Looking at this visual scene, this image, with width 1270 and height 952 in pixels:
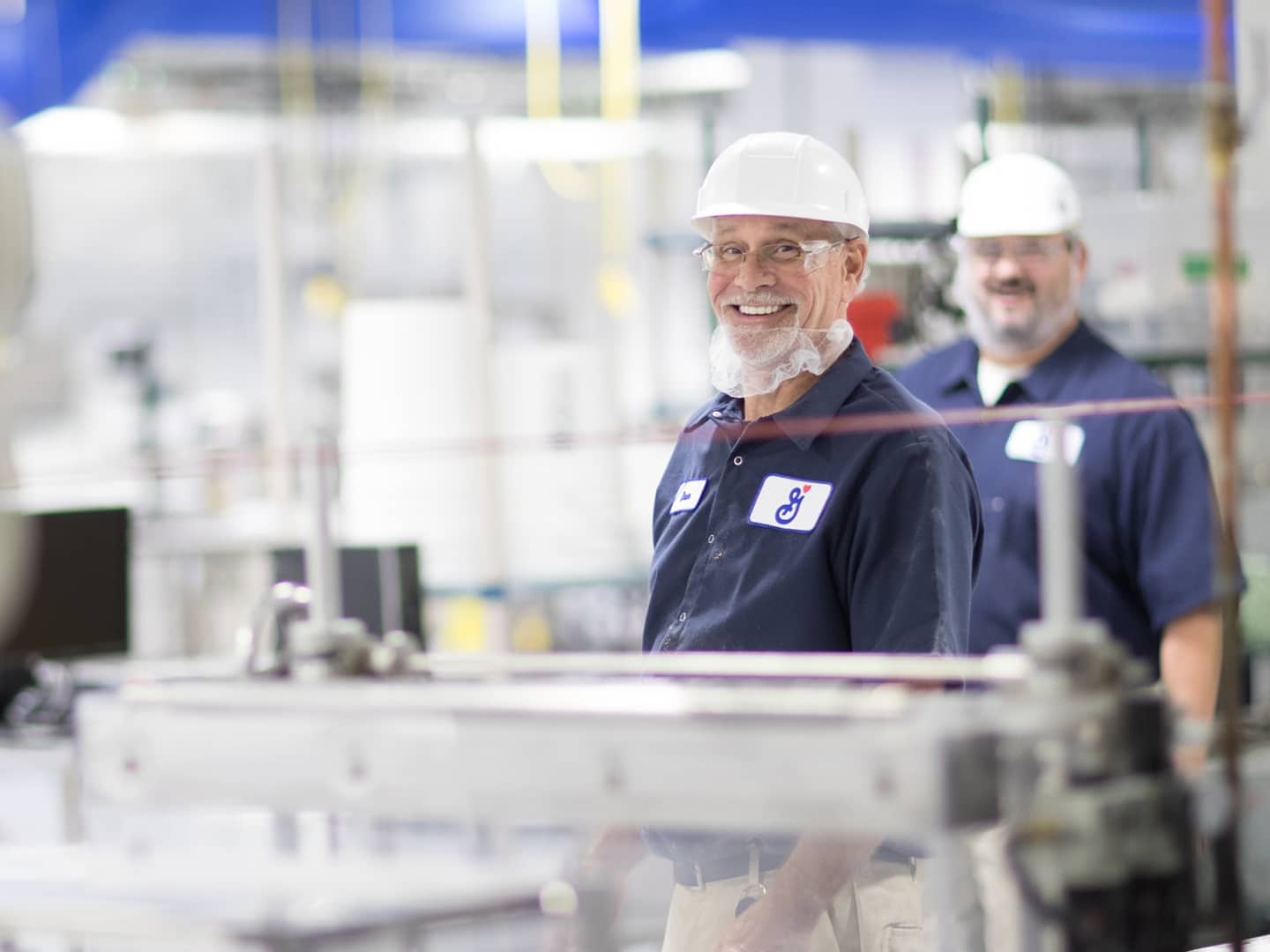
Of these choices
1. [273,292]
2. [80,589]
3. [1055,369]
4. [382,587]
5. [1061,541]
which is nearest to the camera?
[1061,541]

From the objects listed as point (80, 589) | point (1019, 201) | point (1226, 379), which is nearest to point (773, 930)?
point (1226, 379)

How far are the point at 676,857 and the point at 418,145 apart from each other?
21.2 feet

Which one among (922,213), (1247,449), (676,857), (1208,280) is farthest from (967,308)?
(922,213)

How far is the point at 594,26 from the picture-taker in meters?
4.46

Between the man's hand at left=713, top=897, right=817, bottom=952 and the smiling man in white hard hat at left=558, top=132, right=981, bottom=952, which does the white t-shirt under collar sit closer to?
the smiling man in white hard hat at left=558, top=132, right=981, bottom=952

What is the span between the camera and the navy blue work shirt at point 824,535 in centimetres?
164

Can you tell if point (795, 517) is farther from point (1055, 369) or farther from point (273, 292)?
point (273, 292)

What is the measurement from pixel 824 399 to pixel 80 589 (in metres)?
2.45

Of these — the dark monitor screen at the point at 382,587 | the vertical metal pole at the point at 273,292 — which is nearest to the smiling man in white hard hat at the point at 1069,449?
the dark monitor screen at the point at 382,587

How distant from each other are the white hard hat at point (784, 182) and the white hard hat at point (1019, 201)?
3.24 ft

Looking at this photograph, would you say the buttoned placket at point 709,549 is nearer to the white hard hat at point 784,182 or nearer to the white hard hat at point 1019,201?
the white hard hat at point 784,182

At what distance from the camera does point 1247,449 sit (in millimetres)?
4383

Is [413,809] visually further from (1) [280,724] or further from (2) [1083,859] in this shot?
(2) [1083,859]

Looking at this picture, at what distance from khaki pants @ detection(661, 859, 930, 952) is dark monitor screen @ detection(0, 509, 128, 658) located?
2293 millimetres
